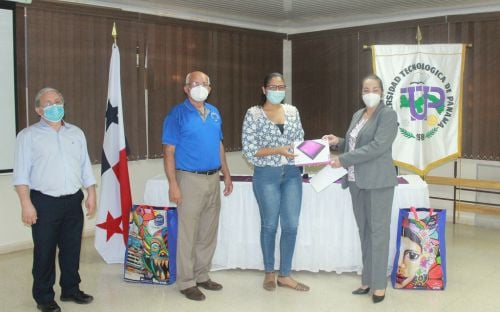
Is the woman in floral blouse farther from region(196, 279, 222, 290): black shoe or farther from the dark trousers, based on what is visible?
the dark trousers

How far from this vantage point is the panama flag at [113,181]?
4469 mm

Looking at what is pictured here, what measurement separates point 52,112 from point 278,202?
1607 mm

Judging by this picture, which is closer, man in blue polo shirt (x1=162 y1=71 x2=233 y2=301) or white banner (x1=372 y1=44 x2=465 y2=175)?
man in blue polo shirt (x1=162 y1=71 x2=233 y2=301)

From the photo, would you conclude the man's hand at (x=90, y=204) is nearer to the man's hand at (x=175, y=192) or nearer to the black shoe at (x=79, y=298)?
the man's hand at (x=175, y=192)

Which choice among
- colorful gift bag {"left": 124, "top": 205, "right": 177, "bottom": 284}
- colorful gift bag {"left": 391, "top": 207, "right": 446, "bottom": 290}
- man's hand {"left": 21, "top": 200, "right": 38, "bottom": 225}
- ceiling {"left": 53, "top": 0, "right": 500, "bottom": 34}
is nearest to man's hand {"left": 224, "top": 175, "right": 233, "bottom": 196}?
colorful gift bag {"left": 124, "top": 205, "right": 177, "bottom": 284}

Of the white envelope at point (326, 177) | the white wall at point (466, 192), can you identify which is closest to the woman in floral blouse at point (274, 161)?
the white envelope at point (326, 177)

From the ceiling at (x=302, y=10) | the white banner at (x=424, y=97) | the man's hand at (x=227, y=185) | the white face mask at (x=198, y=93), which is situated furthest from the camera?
the ceiling at (x=302, y=10)

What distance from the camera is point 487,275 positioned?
4.27 m

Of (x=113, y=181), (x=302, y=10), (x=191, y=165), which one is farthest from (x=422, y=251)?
(x=302, y=10)

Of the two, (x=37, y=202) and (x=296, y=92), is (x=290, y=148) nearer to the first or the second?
(x=37, y=202)

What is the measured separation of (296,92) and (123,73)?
105 inches

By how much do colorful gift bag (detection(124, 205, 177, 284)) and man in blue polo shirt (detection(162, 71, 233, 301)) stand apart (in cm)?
26

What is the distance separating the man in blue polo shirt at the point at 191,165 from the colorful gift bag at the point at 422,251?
1.42 m

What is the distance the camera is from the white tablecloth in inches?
164
